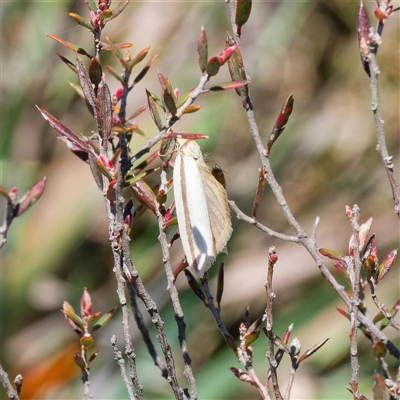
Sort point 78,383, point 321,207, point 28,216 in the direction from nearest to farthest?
1. point 78,383
2. point 28,216
3. point 321,207

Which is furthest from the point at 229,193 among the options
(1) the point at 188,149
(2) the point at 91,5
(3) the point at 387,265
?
(2) the point at 91,5

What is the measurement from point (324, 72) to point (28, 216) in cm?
237

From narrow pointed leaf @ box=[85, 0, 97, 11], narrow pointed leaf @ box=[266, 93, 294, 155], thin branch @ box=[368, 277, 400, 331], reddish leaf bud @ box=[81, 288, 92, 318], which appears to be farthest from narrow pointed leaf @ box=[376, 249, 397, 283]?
narrow pointed leaf @ box=[85, 0, 97, 11]

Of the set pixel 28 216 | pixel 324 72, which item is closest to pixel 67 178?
pixel 28 216

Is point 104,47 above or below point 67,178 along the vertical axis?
→ below

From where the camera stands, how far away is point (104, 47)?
2.50ft

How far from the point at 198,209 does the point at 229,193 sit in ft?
6.47

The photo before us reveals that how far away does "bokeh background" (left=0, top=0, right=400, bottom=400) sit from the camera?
101 inches

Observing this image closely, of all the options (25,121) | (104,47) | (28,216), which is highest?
(25,121)

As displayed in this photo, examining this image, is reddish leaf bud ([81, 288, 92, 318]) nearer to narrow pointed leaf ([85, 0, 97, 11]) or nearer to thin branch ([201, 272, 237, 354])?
thin branch ([201, 272, 237, 354])

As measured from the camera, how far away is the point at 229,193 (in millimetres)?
2836

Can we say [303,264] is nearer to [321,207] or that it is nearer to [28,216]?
[321,207]

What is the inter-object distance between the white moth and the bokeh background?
1552 millimetres

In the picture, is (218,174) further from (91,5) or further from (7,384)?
(7,384)
